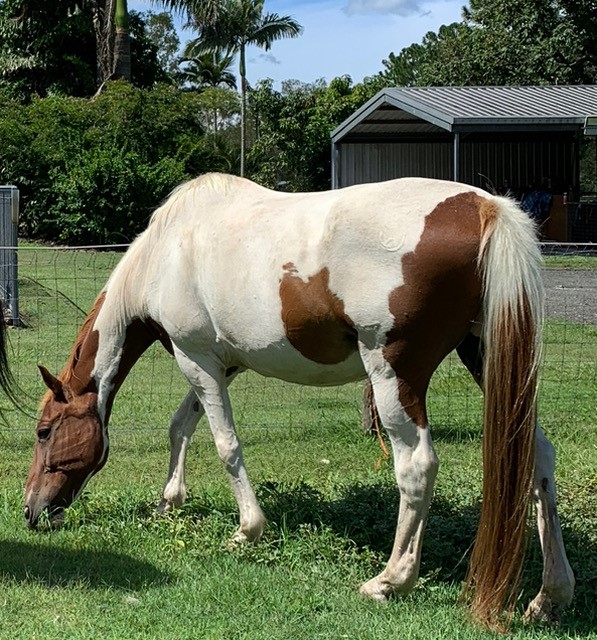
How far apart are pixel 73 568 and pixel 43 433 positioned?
82cm

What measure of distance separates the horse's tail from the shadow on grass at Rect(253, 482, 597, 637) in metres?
0.43

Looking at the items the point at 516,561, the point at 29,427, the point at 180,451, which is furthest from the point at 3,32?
the point at 516,561

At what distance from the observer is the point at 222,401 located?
5074mm

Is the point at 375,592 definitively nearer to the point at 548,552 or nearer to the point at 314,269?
the point at 548,552

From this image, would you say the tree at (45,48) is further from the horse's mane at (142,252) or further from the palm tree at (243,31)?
the horse's mane at (142,252)

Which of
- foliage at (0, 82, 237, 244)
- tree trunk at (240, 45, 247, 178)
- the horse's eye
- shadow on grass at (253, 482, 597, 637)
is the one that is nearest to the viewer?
shadow on grass at (253, 482, 597, 637)

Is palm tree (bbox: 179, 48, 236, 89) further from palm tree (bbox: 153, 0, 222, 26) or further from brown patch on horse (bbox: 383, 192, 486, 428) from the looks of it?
brown patch on horse (bbox: 383, 192, 486, 428)

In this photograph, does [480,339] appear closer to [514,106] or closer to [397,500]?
[397,500]

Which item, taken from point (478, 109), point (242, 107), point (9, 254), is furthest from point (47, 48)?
point (9, 254)

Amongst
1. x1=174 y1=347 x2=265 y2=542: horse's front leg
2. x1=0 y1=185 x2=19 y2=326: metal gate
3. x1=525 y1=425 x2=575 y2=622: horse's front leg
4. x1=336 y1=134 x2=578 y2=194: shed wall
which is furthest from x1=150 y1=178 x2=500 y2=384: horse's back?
x1=336 y1=134 x2=578 y2=194: shed wall

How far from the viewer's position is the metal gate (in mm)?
12180

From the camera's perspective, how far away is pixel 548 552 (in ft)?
14.0

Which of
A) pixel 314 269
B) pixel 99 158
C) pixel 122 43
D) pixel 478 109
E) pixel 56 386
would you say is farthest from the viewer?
pixel 122 43

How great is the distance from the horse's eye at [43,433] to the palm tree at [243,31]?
3413cm
